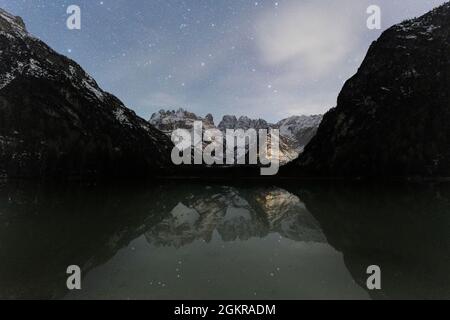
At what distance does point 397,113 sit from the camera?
6526 inches

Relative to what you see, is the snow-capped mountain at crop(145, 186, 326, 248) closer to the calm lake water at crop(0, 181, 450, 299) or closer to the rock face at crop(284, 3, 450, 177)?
the calm lake water at crop(0, 181, 450, 299)

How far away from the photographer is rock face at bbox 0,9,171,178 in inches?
6112

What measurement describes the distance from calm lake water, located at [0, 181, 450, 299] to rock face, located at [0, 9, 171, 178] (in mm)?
122901

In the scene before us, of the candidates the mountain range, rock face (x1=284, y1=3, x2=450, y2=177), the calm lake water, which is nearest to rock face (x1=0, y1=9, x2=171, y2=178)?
the mountain range

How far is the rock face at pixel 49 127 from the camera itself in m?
155

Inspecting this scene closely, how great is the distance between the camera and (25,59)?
599 feet

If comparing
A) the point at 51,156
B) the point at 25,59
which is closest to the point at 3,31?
the point at 25,59

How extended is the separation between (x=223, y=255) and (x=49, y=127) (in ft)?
544

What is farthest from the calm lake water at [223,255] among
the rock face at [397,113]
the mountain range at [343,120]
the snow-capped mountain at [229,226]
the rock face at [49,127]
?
the rock face at [49,127]

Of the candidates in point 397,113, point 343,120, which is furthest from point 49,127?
point 397,113

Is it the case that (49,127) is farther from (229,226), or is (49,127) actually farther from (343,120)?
(229,226)

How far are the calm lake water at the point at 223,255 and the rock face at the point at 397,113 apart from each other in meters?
119

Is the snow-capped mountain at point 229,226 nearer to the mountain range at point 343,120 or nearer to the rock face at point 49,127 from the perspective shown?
the mountain range at point 343,120
